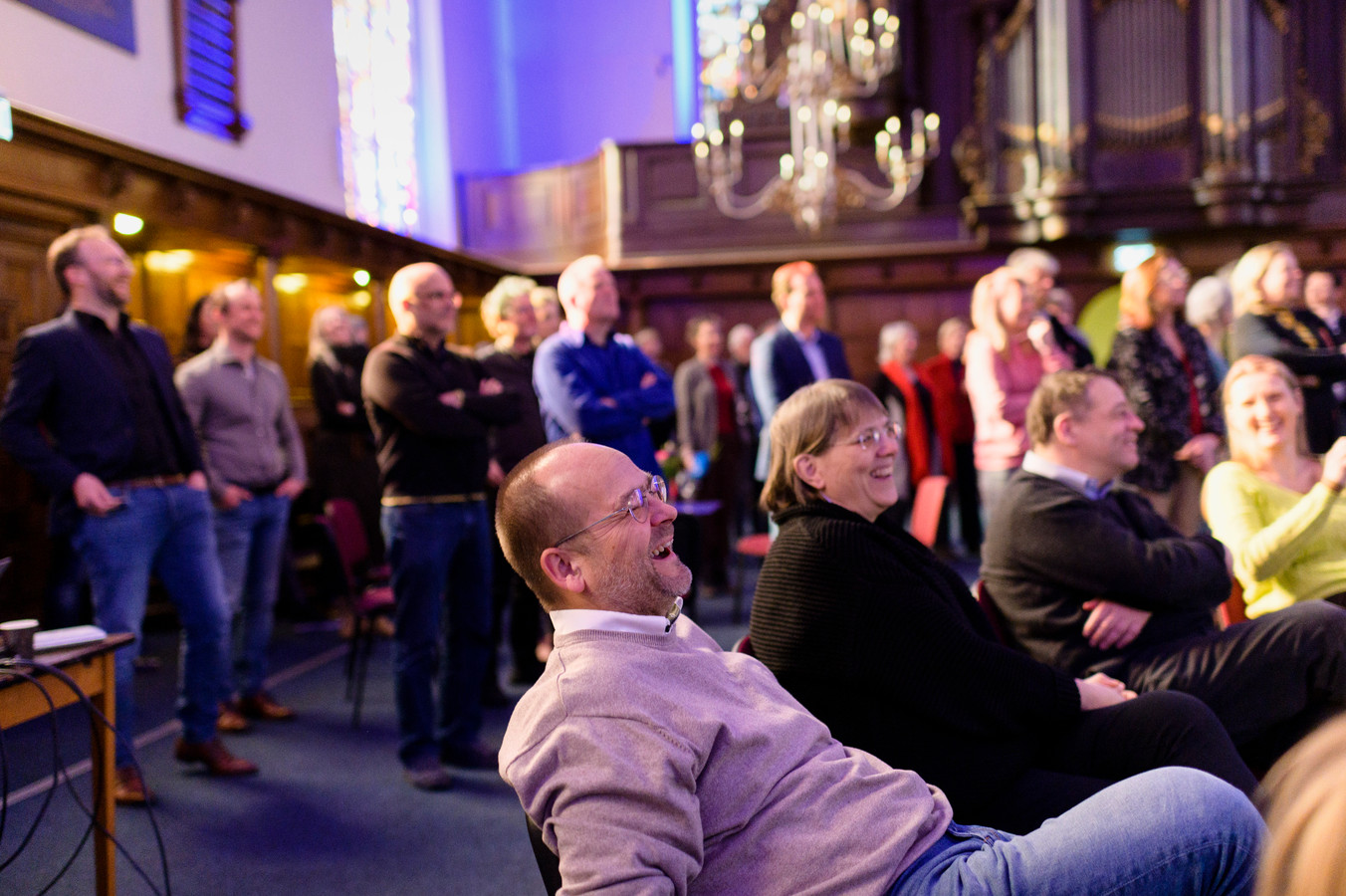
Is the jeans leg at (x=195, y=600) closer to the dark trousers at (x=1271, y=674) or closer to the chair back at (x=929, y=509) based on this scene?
the chair back at (x=929, y=509)

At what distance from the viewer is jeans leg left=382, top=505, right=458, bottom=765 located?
3.12m

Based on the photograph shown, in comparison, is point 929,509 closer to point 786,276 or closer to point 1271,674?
point 786,276

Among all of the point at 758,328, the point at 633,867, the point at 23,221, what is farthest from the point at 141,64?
the point at 633,867

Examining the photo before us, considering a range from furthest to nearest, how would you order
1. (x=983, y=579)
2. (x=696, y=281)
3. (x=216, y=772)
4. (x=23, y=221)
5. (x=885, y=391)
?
1. (x=696, y=281)
2. (x=885, y=391)
3. (x=23, y=221)
4. (x=216, y=772)
5. (x=983, y=579)

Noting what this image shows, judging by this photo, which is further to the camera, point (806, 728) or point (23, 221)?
point (23, 221)

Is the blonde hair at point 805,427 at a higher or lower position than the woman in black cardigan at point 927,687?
higher

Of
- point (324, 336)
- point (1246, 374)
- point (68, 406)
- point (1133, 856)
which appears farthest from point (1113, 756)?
point (324, 336)

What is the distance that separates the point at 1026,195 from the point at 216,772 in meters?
8.01

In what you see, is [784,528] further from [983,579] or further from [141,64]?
[141,64]

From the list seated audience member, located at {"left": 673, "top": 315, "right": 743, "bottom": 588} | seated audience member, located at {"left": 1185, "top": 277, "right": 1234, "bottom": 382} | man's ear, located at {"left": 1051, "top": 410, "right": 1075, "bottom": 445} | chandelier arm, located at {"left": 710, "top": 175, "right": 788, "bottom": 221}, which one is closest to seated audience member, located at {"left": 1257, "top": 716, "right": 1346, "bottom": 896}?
man's ear, located at {"left": 1051, "top": 410, "right": 1075, "bottom": 445}

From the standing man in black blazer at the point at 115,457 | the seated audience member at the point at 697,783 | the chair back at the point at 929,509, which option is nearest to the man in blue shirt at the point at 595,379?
the chair back at the point at 929,509

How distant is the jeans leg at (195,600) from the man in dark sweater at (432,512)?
1.88ft

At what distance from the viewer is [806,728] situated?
4.65ft

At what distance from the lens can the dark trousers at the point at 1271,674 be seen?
2.18 meters
